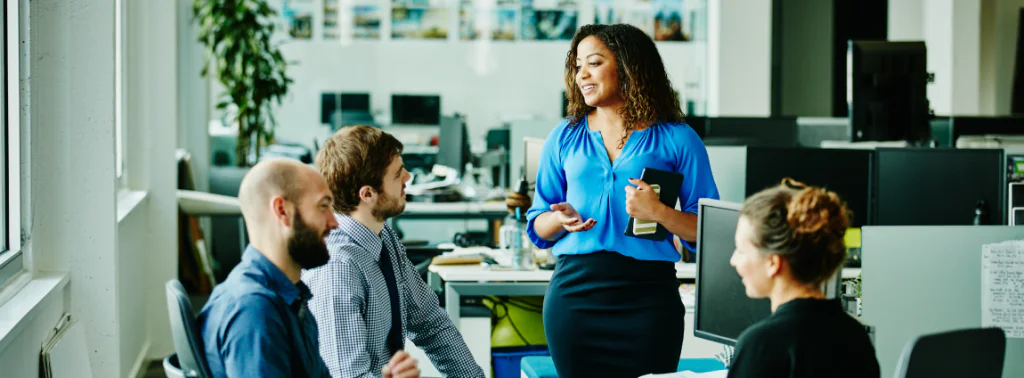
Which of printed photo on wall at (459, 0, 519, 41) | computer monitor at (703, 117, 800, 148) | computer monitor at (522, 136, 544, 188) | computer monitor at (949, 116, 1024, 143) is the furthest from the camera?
printed photo on wall at (459, 0, 519, 41)

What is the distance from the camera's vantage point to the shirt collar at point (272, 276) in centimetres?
167

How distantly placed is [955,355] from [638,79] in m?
1.04

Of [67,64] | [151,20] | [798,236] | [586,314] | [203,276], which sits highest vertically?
[151,20]

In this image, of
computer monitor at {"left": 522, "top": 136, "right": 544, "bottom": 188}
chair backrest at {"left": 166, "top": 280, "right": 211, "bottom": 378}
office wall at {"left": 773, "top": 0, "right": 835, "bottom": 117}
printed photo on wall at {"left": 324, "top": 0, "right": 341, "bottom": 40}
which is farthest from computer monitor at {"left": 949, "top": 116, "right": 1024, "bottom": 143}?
printed photo on wall at {"left": 324, "top": 0, "right": 341, "bottom": 40}

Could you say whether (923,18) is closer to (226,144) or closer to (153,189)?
(226,144)

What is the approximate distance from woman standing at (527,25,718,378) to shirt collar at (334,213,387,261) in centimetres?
47

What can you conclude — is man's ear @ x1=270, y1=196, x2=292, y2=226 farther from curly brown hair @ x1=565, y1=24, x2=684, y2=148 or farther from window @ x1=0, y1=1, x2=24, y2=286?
window @ x1=0, y1=1, x2=24, y2=286

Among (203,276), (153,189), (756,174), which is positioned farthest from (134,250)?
(756,174)

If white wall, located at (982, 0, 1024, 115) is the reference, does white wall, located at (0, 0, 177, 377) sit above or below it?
below

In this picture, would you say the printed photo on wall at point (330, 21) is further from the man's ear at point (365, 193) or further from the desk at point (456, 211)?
the man's ear at point (365, 193)

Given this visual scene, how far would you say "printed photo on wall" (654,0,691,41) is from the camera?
8.99 metres

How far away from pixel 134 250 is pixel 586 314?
9.46 ft

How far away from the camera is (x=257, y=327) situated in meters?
1.56

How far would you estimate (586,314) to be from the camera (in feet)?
7.81
